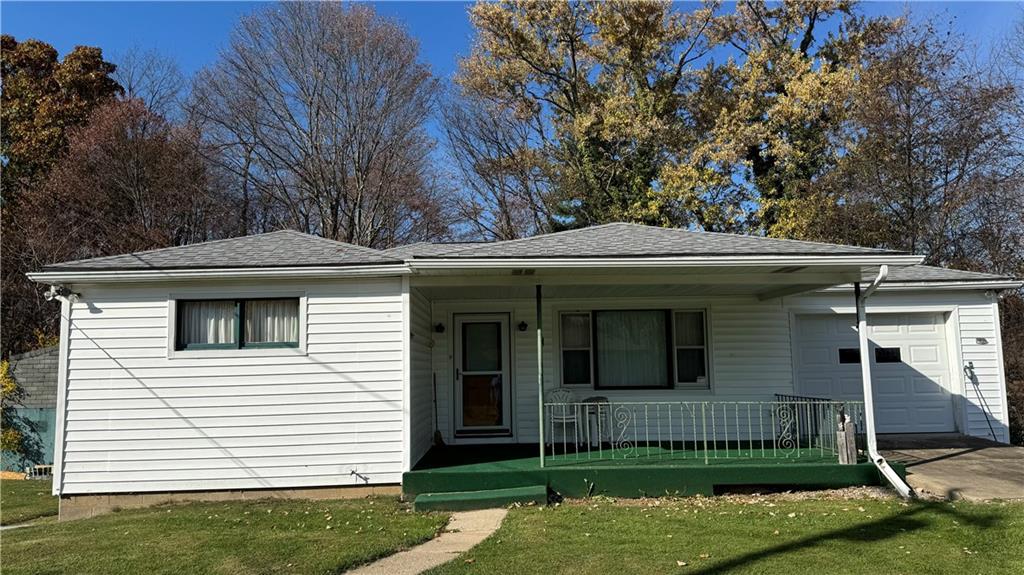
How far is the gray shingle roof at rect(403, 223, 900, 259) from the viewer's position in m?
7.55

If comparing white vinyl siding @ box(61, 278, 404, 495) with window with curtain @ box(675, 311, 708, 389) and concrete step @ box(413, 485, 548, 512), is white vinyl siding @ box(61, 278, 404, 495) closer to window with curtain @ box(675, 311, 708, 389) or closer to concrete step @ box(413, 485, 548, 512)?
concrete step @ box(413, 485, 548, 512)

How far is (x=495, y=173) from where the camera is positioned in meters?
23.6

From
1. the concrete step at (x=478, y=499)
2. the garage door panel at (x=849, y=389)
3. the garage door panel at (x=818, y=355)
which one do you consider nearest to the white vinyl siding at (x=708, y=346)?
the garage door panel at (x=818, y=355)

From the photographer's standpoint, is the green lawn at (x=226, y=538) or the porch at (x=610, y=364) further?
the porch at (x=610, y=364)

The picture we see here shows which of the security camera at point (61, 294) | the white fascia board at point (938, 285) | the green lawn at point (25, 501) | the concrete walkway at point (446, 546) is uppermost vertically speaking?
the white fascia board at point (938, 285)

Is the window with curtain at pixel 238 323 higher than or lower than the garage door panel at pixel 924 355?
higher

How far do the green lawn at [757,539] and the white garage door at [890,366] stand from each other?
3832mm

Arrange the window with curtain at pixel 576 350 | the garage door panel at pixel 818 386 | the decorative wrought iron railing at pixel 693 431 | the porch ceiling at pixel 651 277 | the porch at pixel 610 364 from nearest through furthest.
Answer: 1. the porch ceiling at pixel 651 277
2. the decorative wrought iron railing at pixel 693 431
3. the porch at pixel 610 364
4. the window with curtain at pixel 576 350
5. the garage door panel at pixel 818 386

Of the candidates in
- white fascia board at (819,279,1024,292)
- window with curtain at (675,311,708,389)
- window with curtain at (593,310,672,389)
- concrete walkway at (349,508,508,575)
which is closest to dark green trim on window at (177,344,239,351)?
concrete walkway at (349,508,508,575)

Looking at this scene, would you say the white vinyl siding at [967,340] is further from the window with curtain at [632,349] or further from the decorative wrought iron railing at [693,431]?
the window with curtain at [632,349]

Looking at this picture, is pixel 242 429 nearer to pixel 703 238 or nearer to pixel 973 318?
pixel 703 238

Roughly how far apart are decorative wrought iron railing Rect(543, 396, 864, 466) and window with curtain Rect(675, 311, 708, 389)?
0.44 meters

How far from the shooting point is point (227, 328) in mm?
8414

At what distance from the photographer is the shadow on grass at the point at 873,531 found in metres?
5.21
